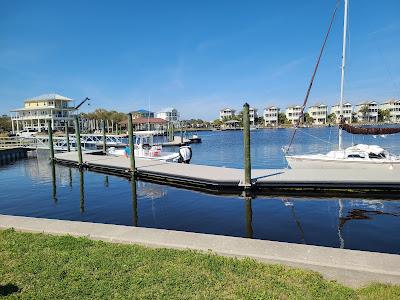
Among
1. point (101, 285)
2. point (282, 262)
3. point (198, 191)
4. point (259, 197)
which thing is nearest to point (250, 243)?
point (282, 262)

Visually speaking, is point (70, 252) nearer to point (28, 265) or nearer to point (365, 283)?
point (28, 265)

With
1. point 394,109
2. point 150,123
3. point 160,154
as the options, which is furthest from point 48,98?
point 394,109

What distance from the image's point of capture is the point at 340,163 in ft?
68.0

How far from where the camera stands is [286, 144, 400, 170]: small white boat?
19.7 metres

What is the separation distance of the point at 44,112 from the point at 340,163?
8643 cm

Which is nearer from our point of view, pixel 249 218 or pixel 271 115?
pixel 249 218

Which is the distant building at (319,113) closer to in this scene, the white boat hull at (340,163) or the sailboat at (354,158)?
the sailboat at (354,158)

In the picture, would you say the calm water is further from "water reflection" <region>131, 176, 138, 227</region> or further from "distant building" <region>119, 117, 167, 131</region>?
"distant building" <region>119, 117, 167, 131</region>

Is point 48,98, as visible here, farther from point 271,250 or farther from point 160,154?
point 271,250

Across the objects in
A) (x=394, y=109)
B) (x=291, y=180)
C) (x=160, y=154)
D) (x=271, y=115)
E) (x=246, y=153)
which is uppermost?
(x=394, y=109)

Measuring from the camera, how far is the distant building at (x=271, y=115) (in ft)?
599

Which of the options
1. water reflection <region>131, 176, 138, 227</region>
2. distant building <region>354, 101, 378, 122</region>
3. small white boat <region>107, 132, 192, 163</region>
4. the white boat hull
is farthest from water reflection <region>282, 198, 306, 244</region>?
distant building <region>354, 101, 378, 122</region>

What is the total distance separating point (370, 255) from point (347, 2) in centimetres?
2269

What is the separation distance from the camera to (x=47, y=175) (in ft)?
87.1
